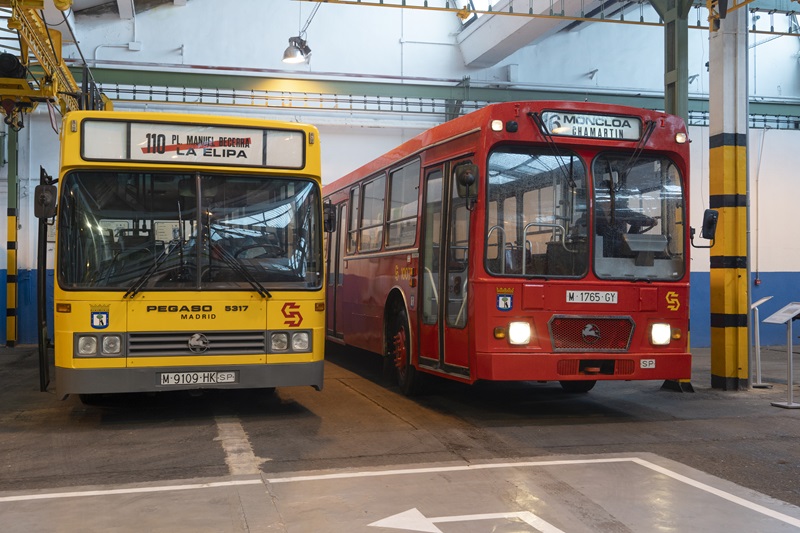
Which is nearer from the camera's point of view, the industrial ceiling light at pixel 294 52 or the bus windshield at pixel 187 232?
the bus windshield at pixel 187 232

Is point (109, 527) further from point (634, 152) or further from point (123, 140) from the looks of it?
point (634, 152)

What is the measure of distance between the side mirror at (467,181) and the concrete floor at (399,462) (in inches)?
87.7

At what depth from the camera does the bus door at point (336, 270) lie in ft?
45.2

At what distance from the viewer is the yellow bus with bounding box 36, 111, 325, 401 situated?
26.1ft

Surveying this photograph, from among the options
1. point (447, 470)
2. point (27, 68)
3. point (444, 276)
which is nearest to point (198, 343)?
point (444, 276)

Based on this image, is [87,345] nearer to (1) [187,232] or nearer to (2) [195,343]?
(2) [195,343]

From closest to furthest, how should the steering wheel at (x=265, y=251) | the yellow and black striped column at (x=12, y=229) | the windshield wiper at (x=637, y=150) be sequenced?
the steering wheel at (x=265, y=251) < the windshield wiper at (x=637, y=150) < the yellow and black striped column at (x=12, y=229)

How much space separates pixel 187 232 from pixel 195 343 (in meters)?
1.04

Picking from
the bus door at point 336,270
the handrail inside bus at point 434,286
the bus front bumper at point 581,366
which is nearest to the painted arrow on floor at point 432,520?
the bus front bumper at point 581,366

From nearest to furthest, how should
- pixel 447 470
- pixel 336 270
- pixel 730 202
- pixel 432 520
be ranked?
1. pixel 432 520
2. pixel 447 470
3. pixel 730 202
4. pixel 336 270

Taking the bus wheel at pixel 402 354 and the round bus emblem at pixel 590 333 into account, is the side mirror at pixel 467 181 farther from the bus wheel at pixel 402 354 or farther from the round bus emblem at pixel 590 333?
the bus wheel at pixel 402 354

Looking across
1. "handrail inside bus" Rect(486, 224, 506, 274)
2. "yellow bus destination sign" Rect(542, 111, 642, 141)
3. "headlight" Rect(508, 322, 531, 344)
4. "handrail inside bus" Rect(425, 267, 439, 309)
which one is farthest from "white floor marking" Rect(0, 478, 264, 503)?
"yellow bus destination sign" Rect(542, 111, 642, 141)

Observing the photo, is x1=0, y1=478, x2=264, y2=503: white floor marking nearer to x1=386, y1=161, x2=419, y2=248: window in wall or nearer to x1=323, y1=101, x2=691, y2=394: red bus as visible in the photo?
x1=323, y1=101, x2=691, y2=394: red bus

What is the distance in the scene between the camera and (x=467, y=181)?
8242 mm
